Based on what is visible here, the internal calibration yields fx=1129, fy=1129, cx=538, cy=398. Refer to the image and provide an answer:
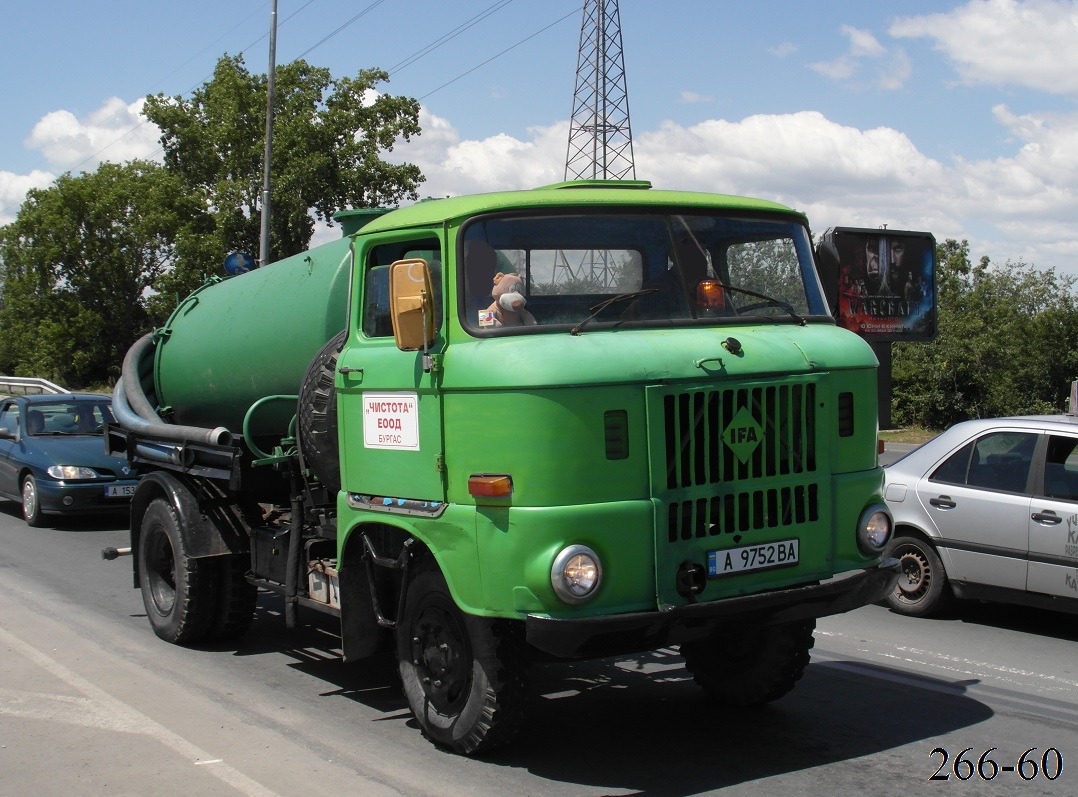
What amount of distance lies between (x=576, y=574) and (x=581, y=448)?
52cm

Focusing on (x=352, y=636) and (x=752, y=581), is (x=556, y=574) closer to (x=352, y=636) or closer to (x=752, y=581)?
(x=752, y=581)

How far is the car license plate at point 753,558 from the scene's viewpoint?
16.2 feet

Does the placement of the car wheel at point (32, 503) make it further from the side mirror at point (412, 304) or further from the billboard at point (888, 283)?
the billboard at point (888, 283)

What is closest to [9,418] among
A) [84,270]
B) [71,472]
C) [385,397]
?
[71,472]

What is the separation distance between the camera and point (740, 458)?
5.00 meters

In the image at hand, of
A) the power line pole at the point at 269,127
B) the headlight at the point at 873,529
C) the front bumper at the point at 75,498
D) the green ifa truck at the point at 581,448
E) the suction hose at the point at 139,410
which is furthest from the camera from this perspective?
the power line pole at the point at 269,127

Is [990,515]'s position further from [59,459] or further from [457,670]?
[59,459]

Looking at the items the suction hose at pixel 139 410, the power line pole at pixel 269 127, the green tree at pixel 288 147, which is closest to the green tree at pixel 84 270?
the green tree at pixel 288 147

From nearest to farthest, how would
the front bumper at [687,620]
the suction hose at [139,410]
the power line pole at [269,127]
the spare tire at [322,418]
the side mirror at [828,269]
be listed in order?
the front bumper at [687,620] < the side mirror at [828,269] < the spare tire at [322,418] < the suction hose at [139,410] < the power line pole at [269,127]

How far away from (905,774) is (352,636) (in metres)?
2.78

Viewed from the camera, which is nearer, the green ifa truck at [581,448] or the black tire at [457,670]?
the green ifa truck at [581,448]

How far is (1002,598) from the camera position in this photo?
8.02 m

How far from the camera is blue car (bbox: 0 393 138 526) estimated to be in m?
13.4

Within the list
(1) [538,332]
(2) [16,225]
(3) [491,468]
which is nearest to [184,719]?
(3) [491,468]
